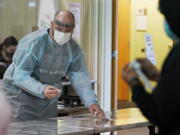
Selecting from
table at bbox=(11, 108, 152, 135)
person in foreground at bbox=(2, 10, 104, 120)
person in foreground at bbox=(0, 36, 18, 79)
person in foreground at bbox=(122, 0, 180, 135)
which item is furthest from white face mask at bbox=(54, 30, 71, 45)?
person in foreground at bbox=(122, 0, 180, 135)

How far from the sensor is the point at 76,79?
3.16m

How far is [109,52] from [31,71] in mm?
1988

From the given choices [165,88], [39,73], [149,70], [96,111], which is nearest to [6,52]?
[39,73]

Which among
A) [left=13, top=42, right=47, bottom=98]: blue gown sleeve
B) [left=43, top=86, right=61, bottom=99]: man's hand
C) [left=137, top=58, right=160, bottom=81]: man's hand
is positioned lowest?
[left=43, top=86, right=61, bottom=99]: man's hand

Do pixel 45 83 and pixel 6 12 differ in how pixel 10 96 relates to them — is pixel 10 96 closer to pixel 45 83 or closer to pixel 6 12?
pixel 45 83

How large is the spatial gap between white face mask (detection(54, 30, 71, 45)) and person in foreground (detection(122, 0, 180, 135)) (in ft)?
4.74

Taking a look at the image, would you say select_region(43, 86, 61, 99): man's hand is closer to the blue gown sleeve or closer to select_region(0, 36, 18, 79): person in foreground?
the blue gown sleeve

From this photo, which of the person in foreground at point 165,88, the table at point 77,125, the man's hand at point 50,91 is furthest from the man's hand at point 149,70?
the man's hand at point 50,91

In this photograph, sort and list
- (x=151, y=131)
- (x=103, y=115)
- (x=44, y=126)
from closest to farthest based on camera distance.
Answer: (x=44, y=126), (x=103, y=115), (x=151, y=131)

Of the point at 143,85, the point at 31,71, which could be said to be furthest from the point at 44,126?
the point at 143,85

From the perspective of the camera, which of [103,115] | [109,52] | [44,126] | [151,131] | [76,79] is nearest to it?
[44,126]

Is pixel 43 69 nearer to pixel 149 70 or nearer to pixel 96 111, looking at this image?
pixel 96 111

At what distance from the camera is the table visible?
2.43 metres

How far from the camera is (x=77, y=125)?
265 centimetres
